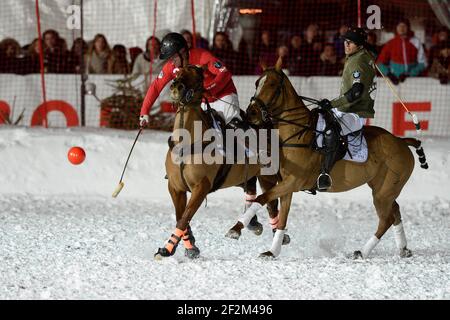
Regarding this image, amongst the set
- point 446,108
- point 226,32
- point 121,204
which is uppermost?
point 226,32

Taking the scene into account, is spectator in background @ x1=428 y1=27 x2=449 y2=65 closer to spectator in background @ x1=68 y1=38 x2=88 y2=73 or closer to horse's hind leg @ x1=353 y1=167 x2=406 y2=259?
spectator in background @ x1=68 y1=38 x2=88 y2=73

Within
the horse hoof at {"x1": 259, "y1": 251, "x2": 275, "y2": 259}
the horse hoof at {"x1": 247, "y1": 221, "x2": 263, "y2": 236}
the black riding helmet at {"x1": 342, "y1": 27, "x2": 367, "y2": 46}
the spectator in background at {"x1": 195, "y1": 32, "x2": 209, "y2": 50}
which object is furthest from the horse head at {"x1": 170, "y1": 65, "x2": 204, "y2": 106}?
the spectator in background at {"x1": 195, "y1": 32, "x2": 209, "y2": 50}

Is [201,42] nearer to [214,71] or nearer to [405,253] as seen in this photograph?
[214,71]

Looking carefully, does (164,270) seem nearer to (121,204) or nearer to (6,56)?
(121,204)

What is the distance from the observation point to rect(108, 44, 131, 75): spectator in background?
1553 cm

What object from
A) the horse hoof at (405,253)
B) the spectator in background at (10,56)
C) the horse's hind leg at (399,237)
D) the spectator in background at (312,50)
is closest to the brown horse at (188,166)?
the horse's hind leg at (399,237)

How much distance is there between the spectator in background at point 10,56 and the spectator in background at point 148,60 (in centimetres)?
187

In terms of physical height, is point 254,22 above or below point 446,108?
above

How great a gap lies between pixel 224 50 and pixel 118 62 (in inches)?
Answer: 66.8

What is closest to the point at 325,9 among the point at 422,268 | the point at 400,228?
the point at 400,228

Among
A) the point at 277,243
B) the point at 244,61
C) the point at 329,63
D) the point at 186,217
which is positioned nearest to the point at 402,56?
the point at 329,63

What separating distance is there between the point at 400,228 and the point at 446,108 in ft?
18.5

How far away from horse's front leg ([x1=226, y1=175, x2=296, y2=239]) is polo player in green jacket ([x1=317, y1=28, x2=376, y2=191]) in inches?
14.3

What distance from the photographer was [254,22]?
16031 mm
